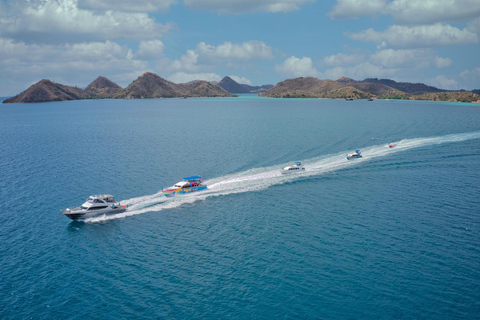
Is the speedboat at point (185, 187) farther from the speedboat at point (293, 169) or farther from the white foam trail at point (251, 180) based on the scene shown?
the speedboat at point (293, 169)

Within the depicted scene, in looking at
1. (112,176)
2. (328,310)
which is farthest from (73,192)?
(328,310)

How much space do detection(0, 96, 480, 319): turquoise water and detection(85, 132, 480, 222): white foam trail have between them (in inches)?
18.8

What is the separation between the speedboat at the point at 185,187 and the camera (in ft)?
266

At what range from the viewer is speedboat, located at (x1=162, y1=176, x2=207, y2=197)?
266 feet

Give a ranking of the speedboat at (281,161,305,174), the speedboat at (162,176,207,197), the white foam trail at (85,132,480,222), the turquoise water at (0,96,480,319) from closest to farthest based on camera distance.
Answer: the turquoise water at (0,96,480,319)
the white foam trail at (85,132,480,222)
the speedboat at (162,176,207,197)
the speedboat at (281,161,305,174)

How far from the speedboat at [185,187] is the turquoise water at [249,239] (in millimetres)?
2326

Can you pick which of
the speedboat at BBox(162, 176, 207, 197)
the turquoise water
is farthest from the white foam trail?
the speedboat at BBox(162, 176, 207, 197)

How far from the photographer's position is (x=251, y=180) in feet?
294

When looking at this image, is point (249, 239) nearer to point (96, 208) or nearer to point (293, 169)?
point (96, 208)

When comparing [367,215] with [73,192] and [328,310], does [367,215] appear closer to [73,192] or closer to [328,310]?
[328,310]

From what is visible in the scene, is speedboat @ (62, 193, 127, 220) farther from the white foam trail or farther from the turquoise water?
the turquoise water

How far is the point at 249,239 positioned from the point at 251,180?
100 ft

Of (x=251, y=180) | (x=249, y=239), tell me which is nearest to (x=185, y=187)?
(x=251, y=180)

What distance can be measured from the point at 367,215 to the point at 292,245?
19603 millimetres
